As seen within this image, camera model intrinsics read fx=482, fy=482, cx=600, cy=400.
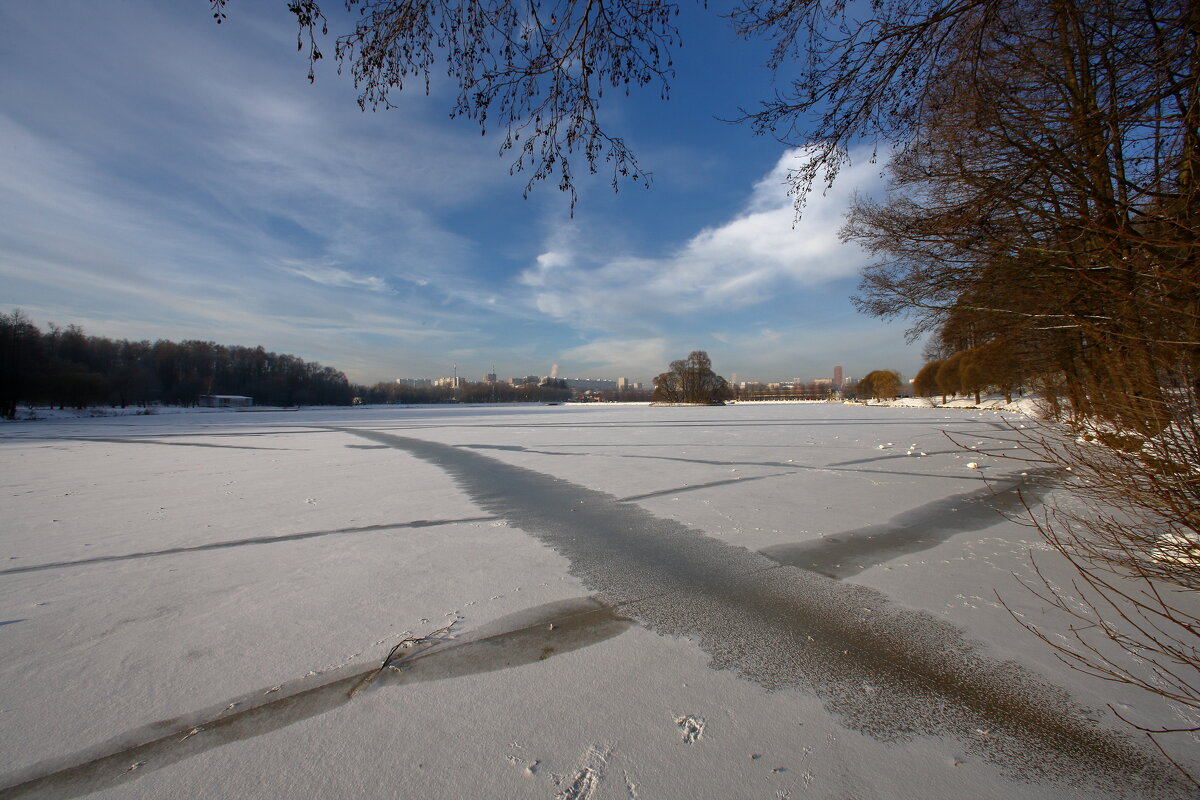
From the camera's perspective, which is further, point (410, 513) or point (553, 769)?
point (410, 513)

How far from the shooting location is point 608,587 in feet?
11.1

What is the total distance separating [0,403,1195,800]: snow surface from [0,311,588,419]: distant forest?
54251mm

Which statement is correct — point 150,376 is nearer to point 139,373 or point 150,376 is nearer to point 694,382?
point 139,373

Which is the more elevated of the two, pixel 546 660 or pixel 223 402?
pixel 223 402

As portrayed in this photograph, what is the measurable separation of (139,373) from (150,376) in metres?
7.58

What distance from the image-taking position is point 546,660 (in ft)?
7.95

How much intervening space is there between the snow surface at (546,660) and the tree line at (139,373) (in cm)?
5424

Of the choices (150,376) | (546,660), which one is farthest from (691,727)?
(150,376)

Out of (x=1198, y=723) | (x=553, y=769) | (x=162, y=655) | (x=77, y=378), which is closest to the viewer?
(x=553, y=769)

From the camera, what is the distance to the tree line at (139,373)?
40.3m

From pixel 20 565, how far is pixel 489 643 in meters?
4.15

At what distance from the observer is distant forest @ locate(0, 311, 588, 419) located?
1597 inches

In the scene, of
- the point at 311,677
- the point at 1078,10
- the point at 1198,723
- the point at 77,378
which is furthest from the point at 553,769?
the point at 77,378

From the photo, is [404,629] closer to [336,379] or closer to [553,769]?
[553,769]
